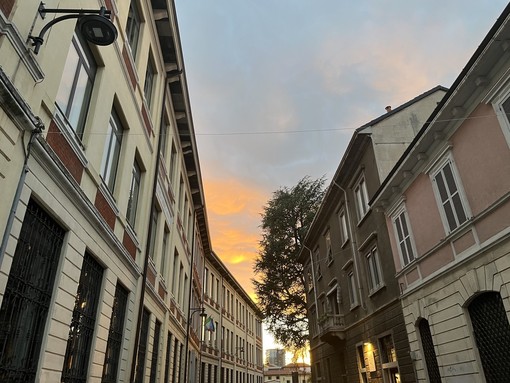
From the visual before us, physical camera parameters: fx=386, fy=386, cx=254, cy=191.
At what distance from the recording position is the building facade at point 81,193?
15.3ft

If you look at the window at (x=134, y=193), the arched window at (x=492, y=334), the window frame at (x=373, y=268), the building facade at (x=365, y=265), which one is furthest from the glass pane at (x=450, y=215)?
the window at (x=134, y=193)

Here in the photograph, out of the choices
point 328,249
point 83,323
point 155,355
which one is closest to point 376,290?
point 328,249

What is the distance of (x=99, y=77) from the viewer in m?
7.83

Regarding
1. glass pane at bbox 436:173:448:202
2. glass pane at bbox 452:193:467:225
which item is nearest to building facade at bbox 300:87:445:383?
glass pane at bbox 436:173:448:202

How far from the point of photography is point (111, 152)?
351 inches

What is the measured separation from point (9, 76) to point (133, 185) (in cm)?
658

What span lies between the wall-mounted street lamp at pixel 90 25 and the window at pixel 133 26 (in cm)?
551

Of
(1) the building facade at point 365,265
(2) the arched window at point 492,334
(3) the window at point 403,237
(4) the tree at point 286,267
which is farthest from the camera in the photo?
(4) the tree at point 286,267

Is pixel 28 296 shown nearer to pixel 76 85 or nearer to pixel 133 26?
pixel 76 85

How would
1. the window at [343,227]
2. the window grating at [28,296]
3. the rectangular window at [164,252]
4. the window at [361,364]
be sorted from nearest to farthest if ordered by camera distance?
the window grating at [28,296], the rectangular window at [164,252], the window at [361,364], the window at [343,227]

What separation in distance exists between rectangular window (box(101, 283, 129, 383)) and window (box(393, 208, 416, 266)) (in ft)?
26.9

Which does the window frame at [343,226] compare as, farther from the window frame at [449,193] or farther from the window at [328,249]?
the window frame at [449,193]

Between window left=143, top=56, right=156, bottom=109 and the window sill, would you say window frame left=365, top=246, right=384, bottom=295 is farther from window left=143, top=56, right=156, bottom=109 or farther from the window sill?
window left=143, top=56, right=156, bottom=109

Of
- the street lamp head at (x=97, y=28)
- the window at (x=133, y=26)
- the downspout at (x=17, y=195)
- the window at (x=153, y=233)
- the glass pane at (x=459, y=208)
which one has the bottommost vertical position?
the downspout at (x=17, y=195)
